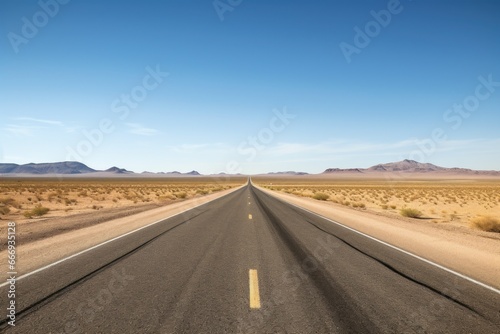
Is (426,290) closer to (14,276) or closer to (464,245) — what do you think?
(464,245)

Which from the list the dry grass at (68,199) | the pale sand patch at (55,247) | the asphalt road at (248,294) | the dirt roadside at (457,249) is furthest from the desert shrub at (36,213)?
the dirt roadside at (457,249)

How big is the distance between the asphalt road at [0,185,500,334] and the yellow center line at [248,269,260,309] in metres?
0.02

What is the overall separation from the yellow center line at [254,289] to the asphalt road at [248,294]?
2 cm

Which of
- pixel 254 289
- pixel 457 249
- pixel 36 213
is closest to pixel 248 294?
pixel 254 289

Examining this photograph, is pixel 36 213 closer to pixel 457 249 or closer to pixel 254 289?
pixel 254 289

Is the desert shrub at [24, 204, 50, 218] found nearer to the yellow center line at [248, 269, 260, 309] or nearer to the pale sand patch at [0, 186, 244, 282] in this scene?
the pale sand patch at [0, 186, 244, 282]

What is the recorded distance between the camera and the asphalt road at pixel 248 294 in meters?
3.78

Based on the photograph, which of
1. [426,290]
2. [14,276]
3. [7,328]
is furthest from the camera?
[14,276]

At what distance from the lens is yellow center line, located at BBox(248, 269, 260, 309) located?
14.3ft

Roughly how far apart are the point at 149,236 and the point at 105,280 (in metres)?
4.48

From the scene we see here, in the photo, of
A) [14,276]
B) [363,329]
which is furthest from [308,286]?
[14,276]

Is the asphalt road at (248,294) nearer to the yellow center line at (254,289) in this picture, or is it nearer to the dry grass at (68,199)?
the yellow center line at (254,289)

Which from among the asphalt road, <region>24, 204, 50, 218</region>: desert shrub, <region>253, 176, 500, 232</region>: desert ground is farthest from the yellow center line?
<region>24, 204, 50, 218</region>: desert shrub

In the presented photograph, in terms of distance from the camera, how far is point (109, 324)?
3758mm
